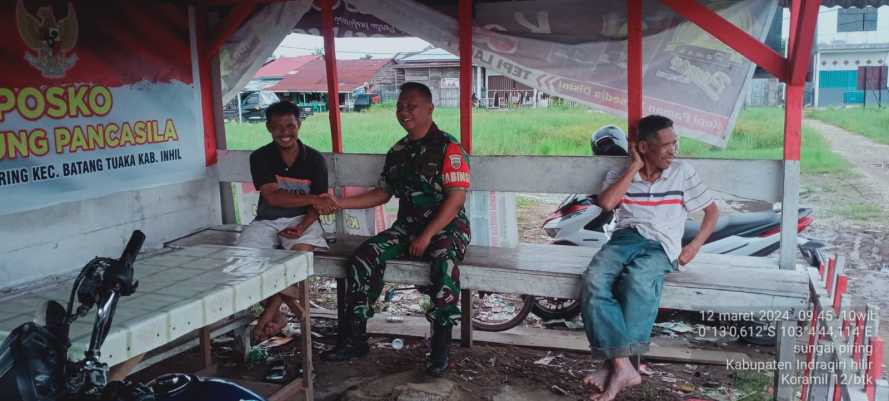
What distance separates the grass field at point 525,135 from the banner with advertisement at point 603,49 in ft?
15.6

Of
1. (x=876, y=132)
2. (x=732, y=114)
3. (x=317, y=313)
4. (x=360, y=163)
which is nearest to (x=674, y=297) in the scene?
(x=732, y=114)

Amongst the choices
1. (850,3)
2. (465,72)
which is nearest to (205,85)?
(465,72)

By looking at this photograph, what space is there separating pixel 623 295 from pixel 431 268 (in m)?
1.10

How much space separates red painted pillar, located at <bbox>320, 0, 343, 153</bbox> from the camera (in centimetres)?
506

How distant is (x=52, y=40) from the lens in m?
4.34

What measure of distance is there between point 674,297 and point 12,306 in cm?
309

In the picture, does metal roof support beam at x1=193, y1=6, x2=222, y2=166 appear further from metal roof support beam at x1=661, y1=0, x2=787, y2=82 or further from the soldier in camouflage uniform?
metal roof support beam at x1=661, y1=0, x2=787, y2=82

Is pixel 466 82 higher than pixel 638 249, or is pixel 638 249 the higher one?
pixel 466 82

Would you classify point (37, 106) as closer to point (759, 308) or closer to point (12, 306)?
point (12, 306)

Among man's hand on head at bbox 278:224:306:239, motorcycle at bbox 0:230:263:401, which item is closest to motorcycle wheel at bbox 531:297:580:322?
man's hand on head at bbox 278:224:306:239

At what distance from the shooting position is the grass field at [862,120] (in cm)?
1844

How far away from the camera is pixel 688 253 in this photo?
3.90 m

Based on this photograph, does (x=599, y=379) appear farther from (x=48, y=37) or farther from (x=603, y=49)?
(x=48, y=37)

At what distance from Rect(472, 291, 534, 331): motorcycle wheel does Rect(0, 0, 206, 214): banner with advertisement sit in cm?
245
